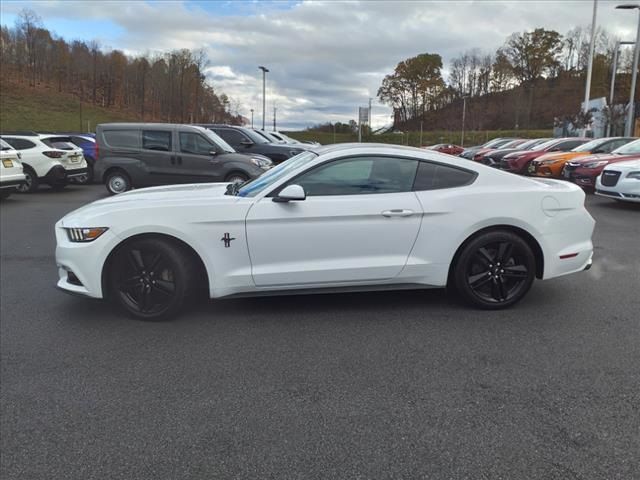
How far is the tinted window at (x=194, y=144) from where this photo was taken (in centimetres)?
1247

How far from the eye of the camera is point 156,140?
12.7m

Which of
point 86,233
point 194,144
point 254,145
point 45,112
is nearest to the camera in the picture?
point 86,233

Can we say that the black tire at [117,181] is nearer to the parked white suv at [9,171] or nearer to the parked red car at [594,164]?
the parked white suv at [9,171]

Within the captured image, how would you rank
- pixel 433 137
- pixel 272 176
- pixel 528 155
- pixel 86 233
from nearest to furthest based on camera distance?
pixel 86 233, pixel 272 176, pixel 528 155, pixel 433 137

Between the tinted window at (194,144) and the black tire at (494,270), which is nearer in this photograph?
the black tire at (494,270)

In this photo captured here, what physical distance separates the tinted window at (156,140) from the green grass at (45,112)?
160ft

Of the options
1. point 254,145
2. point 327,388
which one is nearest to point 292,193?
point 327,388

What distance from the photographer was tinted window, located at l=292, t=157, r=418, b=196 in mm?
4293

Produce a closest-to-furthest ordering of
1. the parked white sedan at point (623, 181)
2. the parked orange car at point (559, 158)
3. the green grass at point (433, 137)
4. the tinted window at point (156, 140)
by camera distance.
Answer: the parked white sedan at point (623, 181)
the tinted window at point (156, 140)
the parked orange car at point (559, 158)
the green grass at point (433, 137)

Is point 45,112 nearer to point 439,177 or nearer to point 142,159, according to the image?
point 142,159

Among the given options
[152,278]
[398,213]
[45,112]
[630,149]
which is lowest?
[152,278]

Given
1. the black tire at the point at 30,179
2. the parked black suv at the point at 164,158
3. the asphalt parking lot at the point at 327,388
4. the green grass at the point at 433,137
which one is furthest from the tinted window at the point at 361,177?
the green grass at the point at 433,137

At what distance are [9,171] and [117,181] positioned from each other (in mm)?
2300

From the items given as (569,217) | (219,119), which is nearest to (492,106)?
(219,119)
